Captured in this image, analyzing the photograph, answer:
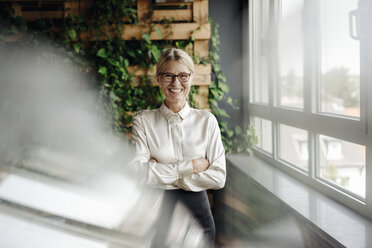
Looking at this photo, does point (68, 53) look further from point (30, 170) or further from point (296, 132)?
point (296, 132)

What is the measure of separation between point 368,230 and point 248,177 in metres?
1.15

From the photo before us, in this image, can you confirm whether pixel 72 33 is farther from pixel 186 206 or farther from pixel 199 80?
pixel 186 206

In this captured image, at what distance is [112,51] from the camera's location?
311cm

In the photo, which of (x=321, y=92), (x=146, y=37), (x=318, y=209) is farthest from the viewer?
(x=146, y=37)

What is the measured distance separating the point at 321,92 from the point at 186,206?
3.56ft

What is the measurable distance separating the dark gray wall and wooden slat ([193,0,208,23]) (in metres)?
0.18

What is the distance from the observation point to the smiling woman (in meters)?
1.43

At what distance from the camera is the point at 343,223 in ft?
4.85

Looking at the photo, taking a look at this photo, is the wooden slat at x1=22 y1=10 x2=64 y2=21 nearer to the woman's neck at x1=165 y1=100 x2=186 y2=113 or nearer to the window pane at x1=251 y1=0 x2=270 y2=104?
the window pane at x1=251 y1=0 x2=270 y2=104

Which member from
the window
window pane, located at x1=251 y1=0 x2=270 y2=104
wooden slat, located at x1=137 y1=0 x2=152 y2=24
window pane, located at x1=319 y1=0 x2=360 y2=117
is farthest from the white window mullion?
wooden slat, located at x1=137 y1=0 x2=152 y2=24

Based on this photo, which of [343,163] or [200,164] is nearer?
[200,164]

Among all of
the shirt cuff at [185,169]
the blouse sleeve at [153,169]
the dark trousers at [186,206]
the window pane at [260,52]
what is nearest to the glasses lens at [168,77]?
the blouse sleeve at [153,169]

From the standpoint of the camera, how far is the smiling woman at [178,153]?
56.2 inches

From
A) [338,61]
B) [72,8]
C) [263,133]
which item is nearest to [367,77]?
[338,61]
